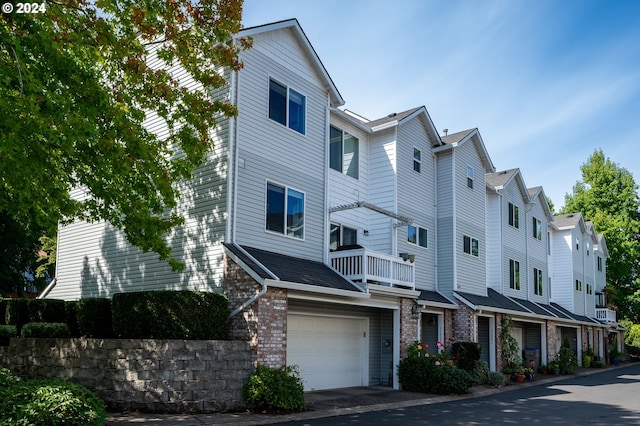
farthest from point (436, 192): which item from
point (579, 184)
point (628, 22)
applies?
point (579, 184)

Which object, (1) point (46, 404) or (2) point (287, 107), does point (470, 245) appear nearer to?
(2) point (287, 107)

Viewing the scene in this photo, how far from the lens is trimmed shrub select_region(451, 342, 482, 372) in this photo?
2181 centimetres

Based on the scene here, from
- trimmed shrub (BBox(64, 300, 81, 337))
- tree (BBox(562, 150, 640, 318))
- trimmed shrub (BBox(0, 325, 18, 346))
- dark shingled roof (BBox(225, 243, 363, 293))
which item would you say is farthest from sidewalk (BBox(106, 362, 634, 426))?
tree (BBox(562, 150, 640, 318))

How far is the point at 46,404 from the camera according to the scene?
30.5 feet

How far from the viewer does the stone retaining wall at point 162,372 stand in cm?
1256

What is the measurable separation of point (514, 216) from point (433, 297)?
10964mm

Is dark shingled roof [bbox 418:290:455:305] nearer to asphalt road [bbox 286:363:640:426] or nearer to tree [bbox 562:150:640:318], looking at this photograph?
asphalt road [bbox 286:363:640:426]

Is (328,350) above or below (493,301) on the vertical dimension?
below

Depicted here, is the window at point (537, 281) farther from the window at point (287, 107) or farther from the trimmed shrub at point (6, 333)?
the trimmed shrub at point (6, 333)

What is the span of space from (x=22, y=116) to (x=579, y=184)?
51777 mm

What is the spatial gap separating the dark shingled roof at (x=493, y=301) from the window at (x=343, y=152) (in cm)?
719

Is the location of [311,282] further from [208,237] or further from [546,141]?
[546,141]

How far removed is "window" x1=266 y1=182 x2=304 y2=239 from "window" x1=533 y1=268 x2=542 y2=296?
20816mm

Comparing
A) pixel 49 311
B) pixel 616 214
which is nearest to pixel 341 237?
pixel 49 311
